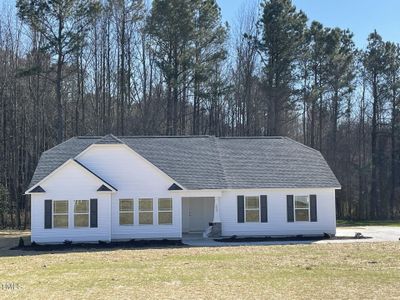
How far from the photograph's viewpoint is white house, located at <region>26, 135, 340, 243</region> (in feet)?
91.1

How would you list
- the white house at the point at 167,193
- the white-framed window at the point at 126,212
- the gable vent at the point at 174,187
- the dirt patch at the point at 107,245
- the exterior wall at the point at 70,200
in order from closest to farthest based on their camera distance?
the dirt patch at the point at 107,245
the exterior wall at the point at 70,200
the white house at the point at 167,193
the white-framed window at the point at 126,212
the gable vent at the point at 174,187

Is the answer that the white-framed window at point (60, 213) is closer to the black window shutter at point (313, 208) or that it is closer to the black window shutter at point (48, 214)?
the black window shutter at point (48, 214)

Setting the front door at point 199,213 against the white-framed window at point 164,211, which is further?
the front door at point 199,213

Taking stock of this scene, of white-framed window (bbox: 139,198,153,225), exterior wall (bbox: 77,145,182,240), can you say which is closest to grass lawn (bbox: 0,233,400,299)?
exterior wall (bbox: 77,145,182,240)

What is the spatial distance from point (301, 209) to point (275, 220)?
1601mm

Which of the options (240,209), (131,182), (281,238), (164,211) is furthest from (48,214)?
(281,238)

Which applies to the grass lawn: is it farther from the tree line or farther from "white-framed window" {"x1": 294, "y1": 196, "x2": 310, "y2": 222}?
the tree line

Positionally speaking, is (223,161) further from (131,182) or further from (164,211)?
(131,182)

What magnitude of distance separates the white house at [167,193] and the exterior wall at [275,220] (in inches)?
2.1

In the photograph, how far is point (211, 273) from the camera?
15.9m

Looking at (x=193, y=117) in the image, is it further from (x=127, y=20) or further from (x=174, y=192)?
(x=174, y=192)

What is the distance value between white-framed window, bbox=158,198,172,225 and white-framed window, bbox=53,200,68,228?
4.72 meters

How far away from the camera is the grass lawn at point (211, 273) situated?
41.5 ft

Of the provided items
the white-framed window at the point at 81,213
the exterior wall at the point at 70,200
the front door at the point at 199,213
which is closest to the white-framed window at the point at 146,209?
the exterior wall at the point at 70,200
